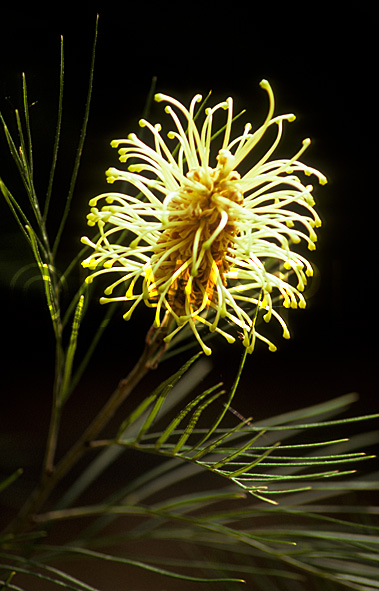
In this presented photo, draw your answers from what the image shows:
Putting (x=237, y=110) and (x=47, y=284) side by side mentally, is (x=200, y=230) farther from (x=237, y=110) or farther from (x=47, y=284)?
(x=237, y=110)

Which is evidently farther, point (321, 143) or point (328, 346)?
point (328, 346)

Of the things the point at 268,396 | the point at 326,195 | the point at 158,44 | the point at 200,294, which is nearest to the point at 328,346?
the point at 268,396

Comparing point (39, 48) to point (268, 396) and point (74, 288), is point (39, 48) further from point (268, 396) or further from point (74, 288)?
point (268, 396)

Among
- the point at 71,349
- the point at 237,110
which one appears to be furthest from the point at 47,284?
the point at 237,110

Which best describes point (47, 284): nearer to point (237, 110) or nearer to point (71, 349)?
point (71, 349)

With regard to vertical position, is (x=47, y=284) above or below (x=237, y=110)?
below

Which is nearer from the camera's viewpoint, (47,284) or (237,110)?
(47,284)
